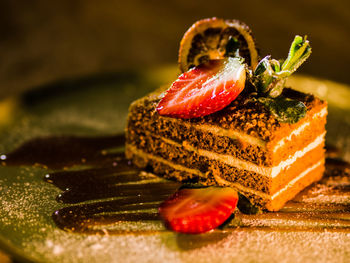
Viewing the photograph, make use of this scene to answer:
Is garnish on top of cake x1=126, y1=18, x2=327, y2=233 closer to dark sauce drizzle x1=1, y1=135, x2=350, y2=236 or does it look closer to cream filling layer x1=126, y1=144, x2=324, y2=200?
cream filling layer x1=126, y1=144, x2=324, y2=200

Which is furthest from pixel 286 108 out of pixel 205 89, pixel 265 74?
pixel 205 89

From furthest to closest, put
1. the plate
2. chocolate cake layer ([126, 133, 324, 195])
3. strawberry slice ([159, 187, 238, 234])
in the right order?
1. chocolate cake layer ([126, 133, 324, 195])
2. strawberry slice ([159, 187, 238, 234])
3. the plate

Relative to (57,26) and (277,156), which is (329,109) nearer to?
(277,156)

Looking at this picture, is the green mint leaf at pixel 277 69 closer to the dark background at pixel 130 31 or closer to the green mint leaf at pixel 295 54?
the green mint leaf at pixel 295 54

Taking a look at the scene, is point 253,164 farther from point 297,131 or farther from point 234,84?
point 234,84

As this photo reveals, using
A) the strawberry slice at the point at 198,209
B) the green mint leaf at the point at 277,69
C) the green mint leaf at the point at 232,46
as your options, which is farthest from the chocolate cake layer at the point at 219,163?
the green mint leaf at the point at 232,46

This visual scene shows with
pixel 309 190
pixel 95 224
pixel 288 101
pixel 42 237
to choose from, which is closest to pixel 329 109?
pixel 309 190

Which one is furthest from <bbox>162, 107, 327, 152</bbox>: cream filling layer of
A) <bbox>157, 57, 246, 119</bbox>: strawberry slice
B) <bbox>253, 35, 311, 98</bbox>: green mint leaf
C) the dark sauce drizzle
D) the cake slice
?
the dark sauce drizzle

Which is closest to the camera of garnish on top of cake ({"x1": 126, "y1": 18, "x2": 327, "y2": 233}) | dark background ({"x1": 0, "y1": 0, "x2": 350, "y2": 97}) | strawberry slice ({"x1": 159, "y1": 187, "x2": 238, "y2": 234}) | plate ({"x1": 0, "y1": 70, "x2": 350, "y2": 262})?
plate ({"x1": 0, "y1": 70, "x2": 350, "y2": 262})
